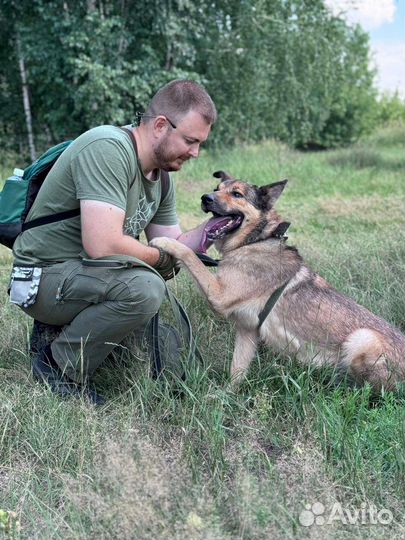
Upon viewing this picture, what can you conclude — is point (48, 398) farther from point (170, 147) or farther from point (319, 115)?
point (319, 115)

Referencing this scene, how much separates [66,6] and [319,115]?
10.4 meters

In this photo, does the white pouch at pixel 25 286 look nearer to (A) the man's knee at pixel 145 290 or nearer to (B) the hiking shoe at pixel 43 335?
(B) the hiking shoe at pixel 43 335

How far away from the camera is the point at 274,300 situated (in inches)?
126

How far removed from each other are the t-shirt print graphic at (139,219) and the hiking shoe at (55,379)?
2.72ft

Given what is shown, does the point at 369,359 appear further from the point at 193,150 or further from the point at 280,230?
the point at 193,150

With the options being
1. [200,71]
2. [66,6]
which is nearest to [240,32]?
[200,71]

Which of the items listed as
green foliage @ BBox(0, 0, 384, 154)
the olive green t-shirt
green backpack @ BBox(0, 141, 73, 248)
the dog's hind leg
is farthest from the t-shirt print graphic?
green foliage @ BBox(0, 0, 384, 154)

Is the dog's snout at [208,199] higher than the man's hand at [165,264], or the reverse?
the dog's snout at [208,199]

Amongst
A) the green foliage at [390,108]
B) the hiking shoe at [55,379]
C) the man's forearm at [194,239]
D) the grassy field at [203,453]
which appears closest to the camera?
the grassy field at [203,453]

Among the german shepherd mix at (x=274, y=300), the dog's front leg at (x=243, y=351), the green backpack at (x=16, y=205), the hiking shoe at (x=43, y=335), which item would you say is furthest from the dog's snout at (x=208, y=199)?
the hiking shoe at (x=43, y=335)

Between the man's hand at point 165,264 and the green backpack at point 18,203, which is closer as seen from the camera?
the green backpack at point 18,203

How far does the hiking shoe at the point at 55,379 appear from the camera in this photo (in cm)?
289

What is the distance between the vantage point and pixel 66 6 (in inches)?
470

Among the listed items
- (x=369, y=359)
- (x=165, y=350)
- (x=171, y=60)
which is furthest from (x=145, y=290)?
(x=171, y=60)
